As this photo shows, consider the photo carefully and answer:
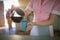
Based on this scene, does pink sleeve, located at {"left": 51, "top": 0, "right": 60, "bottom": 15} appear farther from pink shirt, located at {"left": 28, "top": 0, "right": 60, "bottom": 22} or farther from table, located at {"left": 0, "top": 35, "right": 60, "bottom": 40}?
table, located at {"left": 0, "top": 35, "right": 60, "bottom": 40}

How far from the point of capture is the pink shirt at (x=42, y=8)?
101 cm

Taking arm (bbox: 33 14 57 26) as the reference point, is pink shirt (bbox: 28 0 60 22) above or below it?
above

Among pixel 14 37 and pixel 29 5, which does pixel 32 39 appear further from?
pixel 29 5

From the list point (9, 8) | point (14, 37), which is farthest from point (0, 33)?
point (9, 8)

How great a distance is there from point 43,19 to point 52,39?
0.19 m

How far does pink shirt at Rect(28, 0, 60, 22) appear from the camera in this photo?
1007 mm

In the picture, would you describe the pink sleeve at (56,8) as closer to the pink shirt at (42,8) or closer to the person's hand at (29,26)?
the pink shirt at (42,8)

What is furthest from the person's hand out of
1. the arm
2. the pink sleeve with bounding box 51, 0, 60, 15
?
the pink sleeve with bounding box 51, 0, 60, 15

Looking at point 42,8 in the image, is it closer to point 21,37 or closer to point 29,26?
point 29,26

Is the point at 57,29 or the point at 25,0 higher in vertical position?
the point at 25,0

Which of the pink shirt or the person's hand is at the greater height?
the pink shirt

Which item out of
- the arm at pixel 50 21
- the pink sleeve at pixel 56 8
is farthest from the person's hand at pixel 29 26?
the pink sleeve at pixel 56 8

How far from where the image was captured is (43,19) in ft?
3.42

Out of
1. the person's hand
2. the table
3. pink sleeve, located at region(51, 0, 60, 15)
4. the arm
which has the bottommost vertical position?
the table
